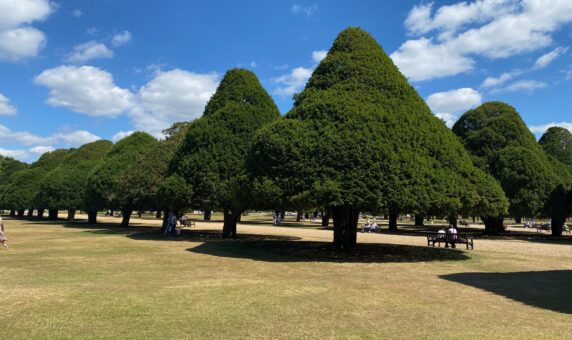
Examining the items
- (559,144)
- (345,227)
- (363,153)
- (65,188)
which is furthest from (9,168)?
(559,144)

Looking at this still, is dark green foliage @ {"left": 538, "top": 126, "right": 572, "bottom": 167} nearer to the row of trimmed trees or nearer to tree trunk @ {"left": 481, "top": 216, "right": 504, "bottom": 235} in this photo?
tree trunk @ {"left": 481, "top": 216, "right": 504, "bottom": 235}

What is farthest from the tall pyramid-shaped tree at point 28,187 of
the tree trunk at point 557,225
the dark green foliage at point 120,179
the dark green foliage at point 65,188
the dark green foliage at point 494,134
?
the tree trunk at point 557,225

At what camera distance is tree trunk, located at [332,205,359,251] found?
19734mm

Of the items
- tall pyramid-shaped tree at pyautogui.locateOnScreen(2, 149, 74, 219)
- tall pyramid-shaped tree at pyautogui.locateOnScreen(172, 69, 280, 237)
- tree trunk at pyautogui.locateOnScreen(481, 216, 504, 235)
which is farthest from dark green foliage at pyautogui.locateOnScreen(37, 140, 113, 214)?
tree trunk at pyautogui.locateOnScreen(481, 216, 504, 235)

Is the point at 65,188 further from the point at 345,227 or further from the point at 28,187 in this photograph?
the point at 345,227

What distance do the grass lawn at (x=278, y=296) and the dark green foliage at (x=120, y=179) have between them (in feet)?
61.4

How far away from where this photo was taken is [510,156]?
115 ft

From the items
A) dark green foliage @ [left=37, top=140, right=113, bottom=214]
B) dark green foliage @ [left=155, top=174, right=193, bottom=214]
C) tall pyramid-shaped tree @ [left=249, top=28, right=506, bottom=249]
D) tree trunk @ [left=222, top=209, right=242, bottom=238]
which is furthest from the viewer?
dark green foliage @ [left=37, top=140, right=113, bottom=214]

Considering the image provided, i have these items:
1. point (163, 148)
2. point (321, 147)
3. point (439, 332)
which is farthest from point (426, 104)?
point (163, 148)

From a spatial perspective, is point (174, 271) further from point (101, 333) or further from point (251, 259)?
point (101, 333)

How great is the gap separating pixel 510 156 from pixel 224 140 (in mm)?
22710

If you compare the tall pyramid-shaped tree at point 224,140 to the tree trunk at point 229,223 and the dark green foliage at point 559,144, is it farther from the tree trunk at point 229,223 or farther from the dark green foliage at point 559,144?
the dark green foliage at point 559,144

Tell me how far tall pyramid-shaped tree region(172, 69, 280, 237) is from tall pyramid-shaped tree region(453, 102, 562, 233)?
18.6 metres

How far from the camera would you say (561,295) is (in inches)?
425
